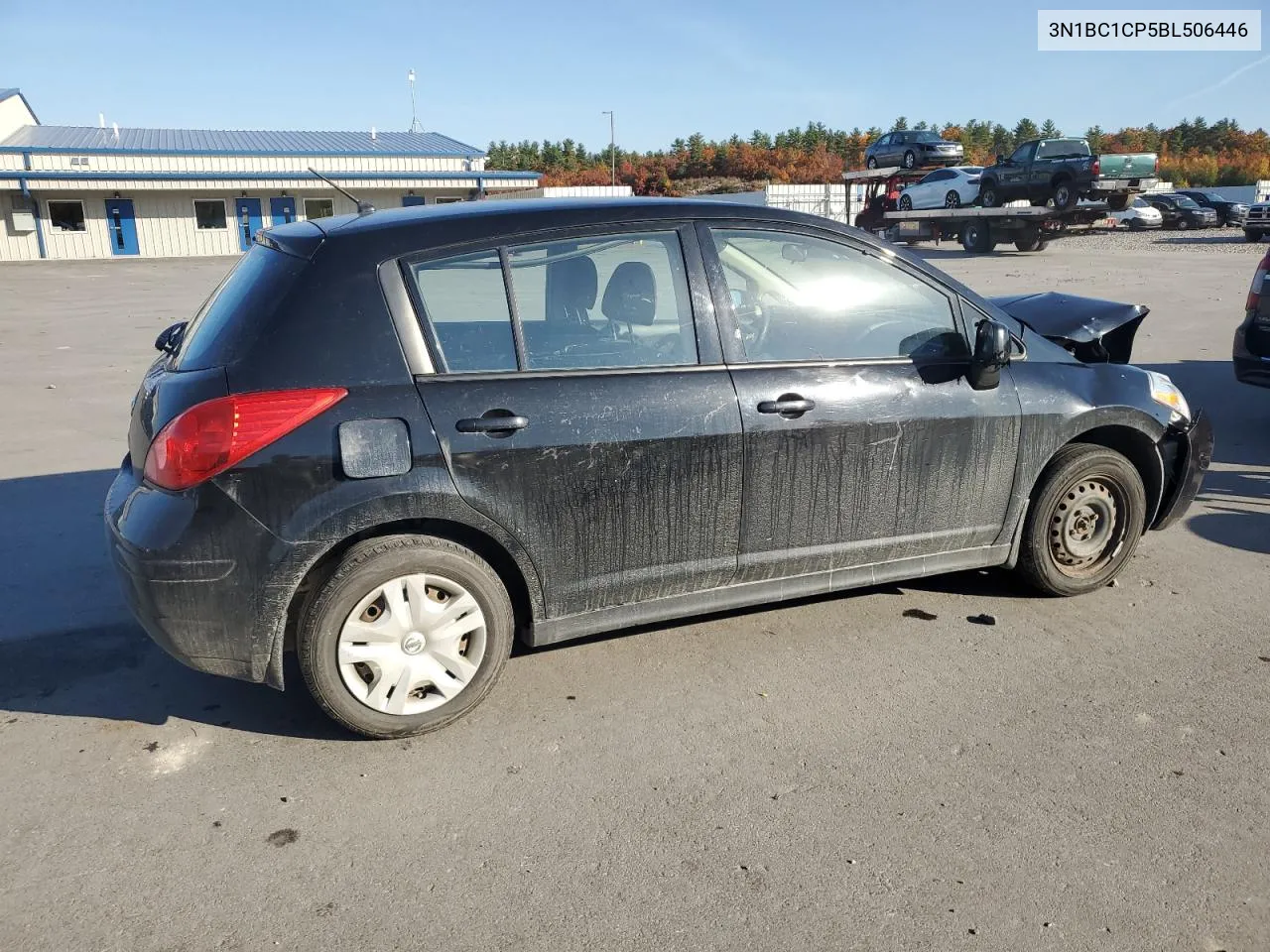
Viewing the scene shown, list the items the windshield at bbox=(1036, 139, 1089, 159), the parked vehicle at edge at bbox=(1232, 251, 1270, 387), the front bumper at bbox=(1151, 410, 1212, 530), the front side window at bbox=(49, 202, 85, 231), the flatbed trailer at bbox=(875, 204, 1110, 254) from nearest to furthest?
the front bumper at bbox=(1151, 410, 1212, 530) < the parked vehicle at edge at bbox=(1232, 251, 1270, 387) < the windshield at bbox=(1036, 139, 1089, 159) < the flatbed trailer at bbox=(875, 204, 1110, 254) < the front side window at bbox=(49, 202, 85, 231)

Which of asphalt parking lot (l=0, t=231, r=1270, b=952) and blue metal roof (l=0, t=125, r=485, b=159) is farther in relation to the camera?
blue metal roof (l=0, t=125, r=485, b=159)

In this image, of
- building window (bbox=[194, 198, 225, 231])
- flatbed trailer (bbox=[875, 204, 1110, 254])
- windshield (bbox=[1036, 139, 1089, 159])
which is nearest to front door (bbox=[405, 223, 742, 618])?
flatbed trailer (bbox=[875, 204, 1110, 254])

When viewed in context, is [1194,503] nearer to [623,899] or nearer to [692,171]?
[623,899]

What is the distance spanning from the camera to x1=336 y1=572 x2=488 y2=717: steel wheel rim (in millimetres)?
3336

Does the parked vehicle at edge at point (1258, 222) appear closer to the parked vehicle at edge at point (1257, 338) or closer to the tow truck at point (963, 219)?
the tow truck at point (963, 219)

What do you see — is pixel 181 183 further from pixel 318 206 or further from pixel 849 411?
pixel 849 411

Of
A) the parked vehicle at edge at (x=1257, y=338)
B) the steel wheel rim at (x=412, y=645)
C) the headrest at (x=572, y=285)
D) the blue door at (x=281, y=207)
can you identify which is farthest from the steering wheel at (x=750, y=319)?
the blue door at (x=281, y=207)

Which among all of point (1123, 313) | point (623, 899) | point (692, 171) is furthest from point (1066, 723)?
point (692, 171)

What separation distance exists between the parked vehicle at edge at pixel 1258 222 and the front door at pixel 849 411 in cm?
3315

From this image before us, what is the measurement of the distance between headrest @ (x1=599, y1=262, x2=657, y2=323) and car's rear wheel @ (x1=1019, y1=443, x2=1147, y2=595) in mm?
1977

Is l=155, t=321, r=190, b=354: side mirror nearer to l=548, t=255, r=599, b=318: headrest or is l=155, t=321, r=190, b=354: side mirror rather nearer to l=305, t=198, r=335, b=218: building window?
l=548, t=255, r=599, b=318: headrest

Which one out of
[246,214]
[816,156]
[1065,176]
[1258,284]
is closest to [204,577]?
[1258,284]

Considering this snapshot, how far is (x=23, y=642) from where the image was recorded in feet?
13.8

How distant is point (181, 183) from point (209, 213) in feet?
7.51
